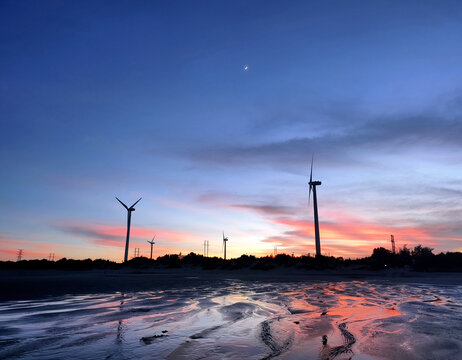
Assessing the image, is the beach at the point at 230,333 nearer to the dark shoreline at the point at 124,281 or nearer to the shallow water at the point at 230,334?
the shallow water at the point at 230,334

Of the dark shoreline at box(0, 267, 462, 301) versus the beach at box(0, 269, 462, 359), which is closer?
the beach at box(0, 269, 462, 359)

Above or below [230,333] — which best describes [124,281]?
above

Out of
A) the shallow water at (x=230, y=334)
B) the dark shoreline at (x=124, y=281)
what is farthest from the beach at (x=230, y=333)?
the dark shoreline at (x=124, y=281)

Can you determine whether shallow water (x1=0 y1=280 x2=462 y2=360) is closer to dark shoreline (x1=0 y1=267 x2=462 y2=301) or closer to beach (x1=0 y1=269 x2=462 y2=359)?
beach (x1=0 y1=269 x2=462 y2=359)

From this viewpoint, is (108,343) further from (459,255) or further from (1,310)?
(459,255)

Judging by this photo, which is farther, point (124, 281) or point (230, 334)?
point (124, 281)

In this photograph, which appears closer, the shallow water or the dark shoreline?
the shallow water

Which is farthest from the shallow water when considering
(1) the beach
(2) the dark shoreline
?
(2) the dark shoreline

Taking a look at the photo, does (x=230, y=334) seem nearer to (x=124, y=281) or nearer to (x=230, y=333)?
(x=230, y=333)

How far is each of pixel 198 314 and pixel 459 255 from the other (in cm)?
7061

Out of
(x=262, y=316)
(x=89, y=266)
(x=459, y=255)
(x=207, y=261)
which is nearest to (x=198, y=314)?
(x=262, y=316)

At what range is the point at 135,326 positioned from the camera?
643 cm

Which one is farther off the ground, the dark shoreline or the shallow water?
the dark shoreline

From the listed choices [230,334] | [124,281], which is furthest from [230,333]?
[124,281]
